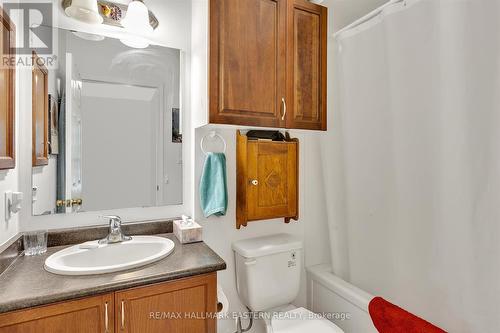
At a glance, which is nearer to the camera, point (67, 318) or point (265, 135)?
point (67, 318)

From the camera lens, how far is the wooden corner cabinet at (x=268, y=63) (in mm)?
1312

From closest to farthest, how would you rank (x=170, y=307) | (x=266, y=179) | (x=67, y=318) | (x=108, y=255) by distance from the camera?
(x=67, y=318)
(x=170, y=307)
(x=108, y=255)
(x=266, y=179)

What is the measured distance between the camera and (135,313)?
100 cm

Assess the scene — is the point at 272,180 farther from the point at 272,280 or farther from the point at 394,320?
the point at 394,320

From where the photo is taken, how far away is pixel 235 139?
167cm

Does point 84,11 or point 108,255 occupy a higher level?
point 84,11

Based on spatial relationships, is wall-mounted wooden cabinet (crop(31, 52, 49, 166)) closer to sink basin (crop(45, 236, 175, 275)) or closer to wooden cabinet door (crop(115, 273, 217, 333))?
sink basin (crop(45, 236, 175, 275))

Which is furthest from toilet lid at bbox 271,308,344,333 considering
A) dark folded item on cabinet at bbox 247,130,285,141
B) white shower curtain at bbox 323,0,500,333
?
dark folded item on cabinet at bbox 247,130,285,141

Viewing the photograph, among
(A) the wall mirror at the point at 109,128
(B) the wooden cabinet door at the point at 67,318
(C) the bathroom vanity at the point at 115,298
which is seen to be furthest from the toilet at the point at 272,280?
(B) the wooden cabinet door at the point at 67,318

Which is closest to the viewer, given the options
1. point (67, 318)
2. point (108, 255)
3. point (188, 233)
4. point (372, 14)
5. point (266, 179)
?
point (67, 318)

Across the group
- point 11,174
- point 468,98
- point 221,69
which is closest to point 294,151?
point 221,69

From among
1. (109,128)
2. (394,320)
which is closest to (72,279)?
(109,128)

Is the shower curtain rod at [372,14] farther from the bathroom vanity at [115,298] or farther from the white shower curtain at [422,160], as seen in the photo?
the bathroom vanity at [115,298]

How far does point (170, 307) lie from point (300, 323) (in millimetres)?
763
